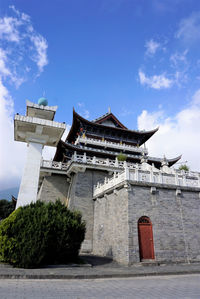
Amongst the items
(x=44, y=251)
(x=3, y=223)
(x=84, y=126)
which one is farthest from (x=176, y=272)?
(x=84, y=126)

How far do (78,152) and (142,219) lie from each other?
45.5 ft

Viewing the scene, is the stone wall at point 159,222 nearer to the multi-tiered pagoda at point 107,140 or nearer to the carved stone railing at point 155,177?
the carved stone railing at point 155,177

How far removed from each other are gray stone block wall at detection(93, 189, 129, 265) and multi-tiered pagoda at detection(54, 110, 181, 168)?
811 cm

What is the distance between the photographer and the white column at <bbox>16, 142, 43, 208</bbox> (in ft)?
46.7

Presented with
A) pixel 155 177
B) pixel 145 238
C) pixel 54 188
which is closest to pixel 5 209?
pixel 54 188

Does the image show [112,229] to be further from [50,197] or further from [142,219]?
[50,197]

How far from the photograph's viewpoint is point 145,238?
42.2 feet

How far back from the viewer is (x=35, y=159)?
15.7 meters

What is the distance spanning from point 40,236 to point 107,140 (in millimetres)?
20748

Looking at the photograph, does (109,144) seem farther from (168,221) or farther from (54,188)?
(168,221)

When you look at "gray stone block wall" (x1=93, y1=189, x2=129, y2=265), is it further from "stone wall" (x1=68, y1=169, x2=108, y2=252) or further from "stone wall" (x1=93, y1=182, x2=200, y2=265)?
"stone wall" (x1=68, y1=169, x2=108, y2=252)

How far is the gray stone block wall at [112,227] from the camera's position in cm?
1298

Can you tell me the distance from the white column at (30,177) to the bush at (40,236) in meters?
3.08

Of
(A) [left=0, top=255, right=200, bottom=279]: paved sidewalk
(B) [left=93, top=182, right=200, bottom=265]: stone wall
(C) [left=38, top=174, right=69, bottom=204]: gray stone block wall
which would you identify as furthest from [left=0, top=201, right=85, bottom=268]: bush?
(C) [left=38, top=174, right=69, bottom=204]: gray stone block wall
